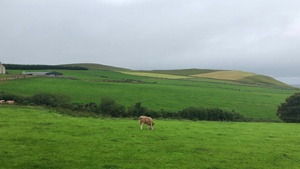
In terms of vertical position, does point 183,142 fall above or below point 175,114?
above

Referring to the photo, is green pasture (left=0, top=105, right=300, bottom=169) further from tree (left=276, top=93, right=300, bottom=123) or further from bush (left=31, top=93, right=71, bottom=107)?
tree (left=276, top=93, right=300, bottom=123)

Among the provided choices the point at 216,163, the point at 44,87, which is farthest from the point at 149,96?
the point at 216,163

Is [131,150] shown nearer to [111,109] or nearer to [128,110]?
[111,109]

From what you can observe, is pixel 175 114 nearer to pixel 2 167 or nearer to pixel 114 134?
pixel 114 134

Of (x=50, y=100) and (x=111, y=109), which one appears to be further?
(x=50, y=100)

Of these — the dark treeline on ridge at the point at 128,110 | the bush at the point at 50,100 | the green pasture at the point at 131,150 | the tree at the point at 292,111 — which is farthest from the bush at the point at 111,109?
the tree at the point at 292,111

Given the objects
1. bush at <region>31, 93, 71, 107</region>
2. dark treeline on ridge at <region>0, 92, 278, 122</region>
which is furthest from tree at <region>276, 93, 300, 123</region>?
bush at <region>31, 93, 71, 107</region>

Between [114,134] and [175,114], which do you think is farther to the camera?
[175,114]

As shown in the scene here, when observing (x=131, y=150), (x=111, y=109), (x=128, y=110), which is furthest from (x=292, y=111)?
(x=131, y=150)

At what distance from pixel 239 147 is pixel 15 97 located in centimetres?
3971

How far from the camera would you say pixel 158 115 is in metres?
38.2

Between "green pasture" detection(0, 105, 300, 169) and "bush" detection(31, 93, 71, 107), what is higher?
"green pasture" detection(0, 105, 300, 169)

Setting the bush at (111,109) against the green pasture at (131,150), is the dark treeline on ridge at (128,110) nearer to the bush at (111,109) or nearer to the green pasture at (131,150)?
the bush at (111,109)

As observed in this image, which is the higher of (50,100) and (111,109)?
(50,100)
